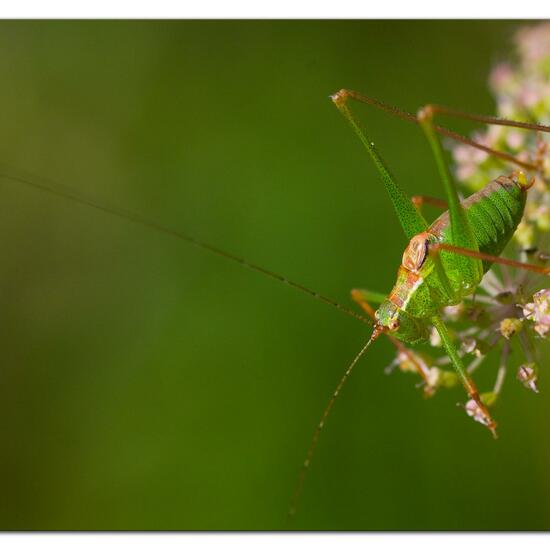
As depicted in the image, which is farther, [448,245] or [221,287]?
[221,287]

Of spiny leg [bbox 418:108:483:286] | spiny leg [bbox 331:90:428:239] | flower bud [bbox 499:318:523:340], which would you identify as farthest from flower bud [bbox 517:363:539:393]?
spiny leg [bbox 331:90:428:239]

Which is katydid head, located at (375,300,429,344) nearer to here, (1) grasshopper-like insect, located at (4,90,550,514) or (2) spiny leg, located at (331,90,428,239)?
(1) grasshopper-like insect, located at (4,90,550,514)

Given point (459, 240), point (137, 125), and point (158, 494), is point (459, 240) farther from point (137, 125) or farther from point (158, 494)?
point (137, 125)

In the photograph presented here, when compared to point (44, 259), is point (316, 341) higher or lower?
lower

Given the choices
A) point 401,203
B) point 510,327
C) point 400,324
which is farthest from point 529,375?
point 401,203

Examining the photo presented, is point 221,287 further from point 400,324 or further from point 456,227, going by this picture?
point 456,227

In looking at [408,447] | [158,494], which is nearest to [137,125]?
[158,494]
